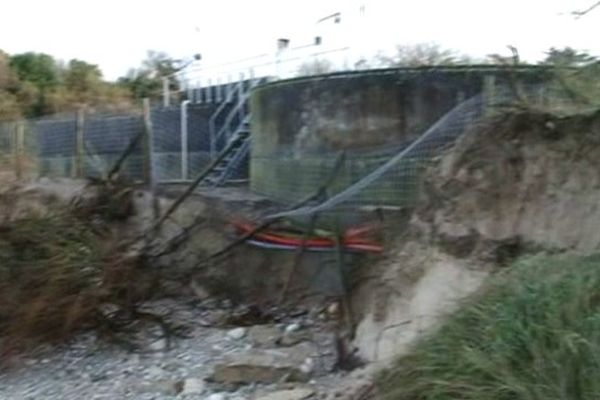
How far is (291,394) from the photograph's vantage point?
6.39 m

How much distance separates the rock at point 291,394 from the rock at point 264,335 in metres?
1.70

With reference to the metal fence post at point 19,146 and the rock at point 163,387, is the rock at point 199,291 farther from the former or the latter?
the metal fence post at point 19,146

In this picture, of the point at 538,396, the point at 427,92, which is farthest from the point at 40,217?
the point at 538,396

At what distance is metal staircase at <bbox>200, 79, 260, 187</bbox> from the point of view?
1494 cm

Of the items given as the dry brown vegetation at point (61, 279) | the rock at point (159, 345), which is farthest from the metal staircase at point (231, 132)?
the rock at point (159, 345)

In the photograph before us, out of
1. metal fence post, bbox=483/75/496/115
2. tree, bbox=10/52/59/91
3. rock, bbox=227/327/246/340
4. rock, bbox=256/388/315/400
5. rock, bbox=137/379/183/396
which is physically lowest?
rock, bbox=137/379/183/396

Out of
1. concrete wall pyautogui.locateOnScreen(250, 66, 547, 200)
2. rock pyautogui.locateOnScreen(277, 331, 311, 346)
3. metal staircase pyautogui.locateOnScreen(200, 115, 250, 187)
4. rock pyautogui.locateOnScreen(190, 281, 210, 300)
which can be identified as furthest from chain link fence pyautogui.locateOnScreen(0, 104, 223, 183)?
rock pyautogui.locateOnScreen(277, 331, 311, 346)

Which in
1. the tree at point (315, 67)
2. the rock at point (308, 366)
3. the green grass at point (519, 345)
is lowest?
the rock at point (308, 366)

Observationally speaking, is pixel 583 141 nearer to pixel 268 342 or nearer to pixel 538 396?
pixel 538 396

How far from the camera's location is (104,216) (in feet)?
34.8

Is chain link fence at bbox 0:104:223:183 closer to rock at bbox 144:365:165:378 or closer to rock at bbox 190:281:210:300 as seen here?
rock at bbox 190:281:210:300

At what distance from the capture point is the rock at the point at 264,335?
8.35 m

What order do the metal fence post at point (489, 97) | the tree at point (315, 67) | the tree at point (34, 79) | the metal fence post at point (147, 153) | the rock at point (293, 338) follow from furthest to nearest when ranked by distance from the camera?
the tree at point (34, 79), the tree at point (315, 67), the metal fence post at point (147, 153), the rock at point (293, 338), the metal fence post at point (489, 97)

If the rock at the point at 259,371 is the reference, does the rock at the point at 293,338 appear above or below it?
below
